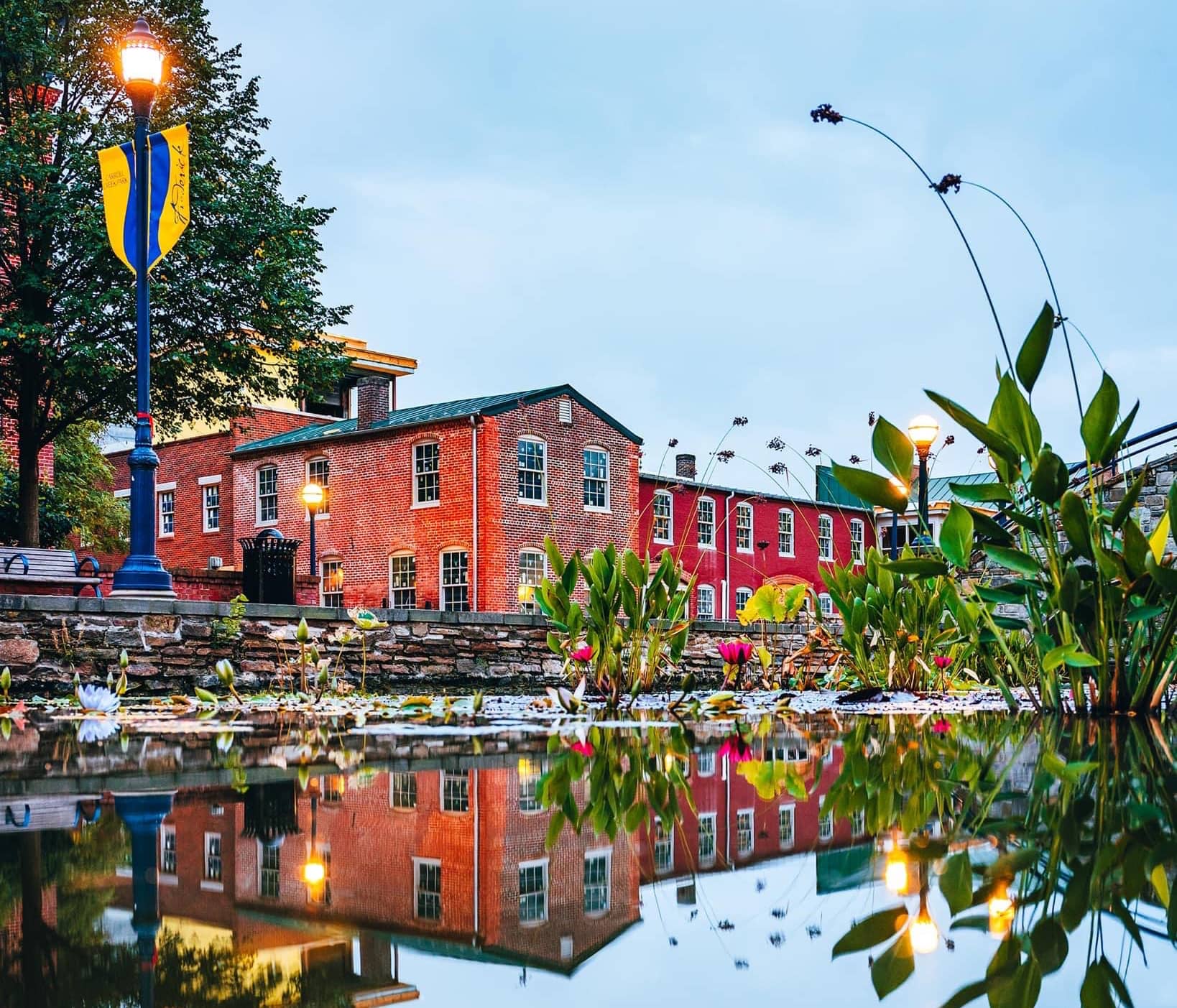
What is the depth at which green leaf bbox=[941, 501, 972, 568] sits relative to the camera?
4.65 m

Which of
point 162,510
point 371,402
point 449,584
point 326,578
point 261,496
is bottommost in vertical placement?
point 449,584

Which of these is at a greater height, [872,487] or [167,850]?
[872,487]

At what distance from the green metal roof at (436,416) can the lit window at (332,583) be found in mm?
3442

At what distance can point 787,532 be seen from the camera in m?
38.1

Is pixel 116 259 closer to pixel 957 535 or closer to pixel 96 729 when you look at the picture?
pixel 96 729

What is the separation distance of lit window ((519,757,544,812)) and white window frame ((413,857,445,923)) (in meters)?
0.61

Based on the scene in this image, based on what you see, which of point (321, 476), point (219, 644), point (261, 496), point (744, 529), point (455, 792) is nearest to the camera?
point (455, 792)

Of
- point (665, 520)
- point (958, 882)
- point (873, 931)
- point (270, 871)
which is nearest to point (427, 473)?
point (665, 520)

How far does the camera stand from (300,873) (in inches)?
65.4

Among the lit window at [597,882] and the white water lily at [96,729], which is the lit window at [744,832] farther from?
the white water lily at [96,729]

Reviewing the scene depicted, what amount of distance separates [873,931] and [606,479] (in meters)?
30.8

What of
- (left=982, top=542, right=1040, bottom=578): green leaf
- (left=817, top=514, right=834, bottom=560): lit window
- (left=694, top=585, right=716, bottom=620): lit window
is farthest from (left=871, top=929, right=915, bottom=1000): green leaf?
(left=817, top=514, right=834, bottom=560): lit window

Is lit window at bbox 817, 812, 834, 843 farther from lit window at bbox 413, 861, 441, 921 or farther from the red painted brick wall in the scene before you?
the red painted brick wall

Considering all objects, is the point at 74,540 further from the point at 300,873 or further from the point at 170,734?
the point at 300,873
